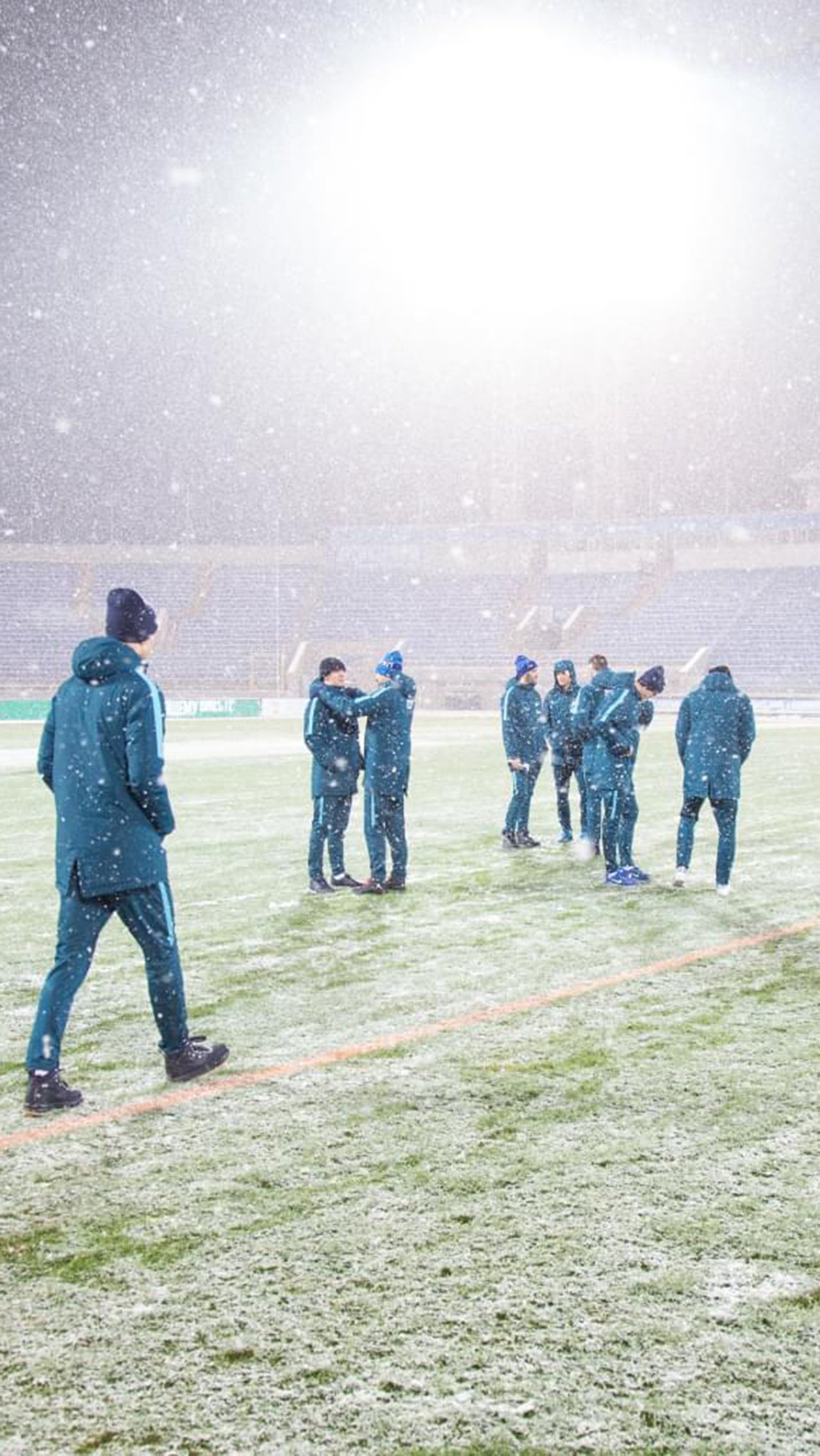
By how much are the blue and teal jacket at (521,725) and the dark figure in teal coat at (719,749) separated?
98.1 inches

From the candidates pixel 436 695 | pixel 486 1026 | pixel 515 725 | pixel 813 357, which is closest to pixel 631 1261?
pixel 486 1026

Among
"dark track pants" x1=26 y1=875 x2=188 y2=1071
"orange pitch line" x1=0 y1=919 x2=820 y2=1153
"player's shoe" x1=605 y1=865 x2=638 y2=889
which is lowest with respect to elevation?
"player's shoe" x1=605 y1=865 x2=638 y2=889

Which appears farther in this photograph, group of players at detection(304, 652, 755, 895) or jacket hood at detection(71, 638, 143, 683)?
group of players at detection(304, 652, 755, 895)

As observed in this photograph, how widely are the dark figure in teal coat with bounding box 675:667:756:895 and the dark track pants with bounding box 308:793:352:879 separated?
8.94 ft

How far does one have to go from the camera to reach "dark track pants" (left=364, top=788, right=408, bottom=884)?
356 inches

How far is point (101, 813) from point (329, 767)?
15.3ft

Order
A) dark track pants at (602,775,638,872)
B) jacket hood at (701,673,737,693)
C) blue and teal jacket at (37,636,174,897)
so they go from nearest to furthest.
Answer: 1. blue and teal jacket at (37,636,174,897)
2. jacket hood at (701,673,737,693)
3. dark track pants at (602,775,638,872)

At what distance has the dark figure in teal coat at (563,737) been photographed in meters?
11.8

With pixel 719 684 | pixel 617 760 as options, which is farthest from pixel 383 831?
pixel 719 684

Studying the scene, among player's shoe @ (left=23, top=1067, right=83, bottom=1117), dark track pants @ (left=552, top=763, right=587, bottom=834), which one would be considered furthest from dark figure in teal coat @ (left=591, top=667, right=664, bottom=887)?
player's shoe @ (left=23, top=1067, right=83, bottom=1117)

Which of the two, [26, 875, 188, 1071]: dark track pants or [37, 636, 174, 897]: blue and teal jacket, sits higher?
[37, 636, 174, 897]: blue and teal jacket

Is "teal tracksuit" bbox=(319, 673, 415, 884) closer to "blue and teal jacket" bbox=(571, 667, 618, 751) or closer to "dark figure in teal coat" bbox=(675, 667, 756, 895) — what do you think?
"blue and teal jacket" bbox=(571, 667, 618, 751)

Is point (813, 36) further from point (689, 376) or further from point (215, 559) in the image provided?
point (215, 559)

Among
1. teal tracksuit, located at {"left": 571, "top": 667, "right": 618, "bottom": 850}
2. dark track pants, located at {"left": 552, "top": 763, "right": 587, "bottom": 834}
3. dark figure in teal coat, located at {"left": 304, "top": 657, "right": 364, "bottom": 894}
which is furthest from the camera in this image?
dark track pants, located at {"left": 552, "top": 763, "right": 587, "bottom": 834}
